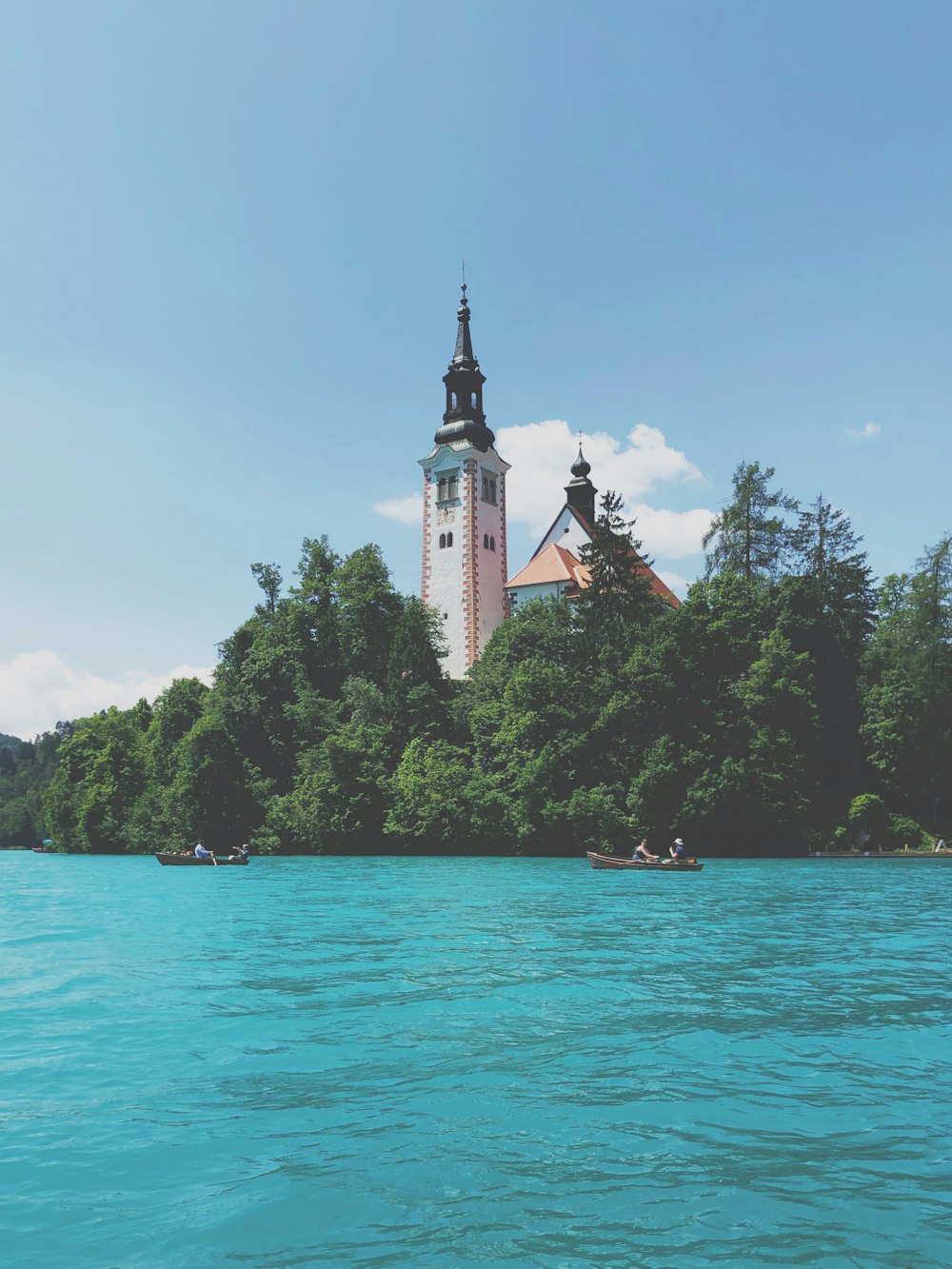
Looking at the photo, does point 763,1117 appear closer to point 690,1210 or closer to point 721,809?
point 690,1210

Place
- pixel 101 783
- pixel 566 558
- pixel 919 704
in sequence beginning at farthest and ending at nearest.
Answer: pixel 101 783 < pixel 566 558 < pixel 919 704

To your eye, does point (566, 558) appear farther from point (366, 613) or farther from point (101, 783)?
point (101, 783)

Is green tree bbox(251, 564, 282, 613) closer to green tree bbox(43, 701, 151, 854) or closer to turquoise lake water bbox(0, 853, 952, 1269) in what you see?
green tree bbox(43, 701, 151, 854)

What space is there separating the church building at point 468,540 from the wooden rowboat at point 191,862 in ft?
73.4

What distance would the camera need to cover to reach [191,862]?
52.1 metres

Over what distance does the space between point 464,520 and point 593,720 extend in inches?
912

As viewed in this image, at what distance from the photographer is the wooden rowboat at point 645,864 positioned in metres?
38.0

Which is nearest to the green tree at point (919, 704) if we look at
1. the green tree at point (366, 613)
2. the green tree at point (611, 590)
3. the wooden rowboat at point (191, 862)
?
the green tree at point (611, 590)

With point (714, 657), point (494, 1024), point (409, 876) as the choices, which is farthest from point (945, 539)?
point (494, 1024)

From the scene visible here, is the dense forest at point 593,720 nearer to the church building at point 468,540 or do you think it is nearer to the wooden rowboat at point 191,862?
the church building at point 468,540

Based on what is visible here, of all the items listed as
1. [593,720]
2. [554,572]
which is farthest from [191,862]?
[554,572]

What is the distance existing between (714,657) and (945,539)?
51.6 feet

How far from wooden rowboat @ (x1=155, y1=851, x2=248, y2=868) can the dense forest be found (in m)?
9.46

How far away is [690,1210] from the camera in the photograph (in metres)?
7.06
